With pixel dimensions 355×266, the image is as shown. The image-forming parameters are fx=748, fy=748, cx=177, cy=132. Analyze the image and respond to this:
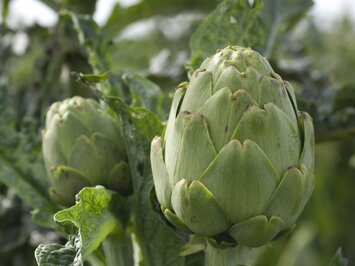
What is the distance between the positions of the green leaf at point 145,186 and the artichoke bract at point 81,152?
21 mm

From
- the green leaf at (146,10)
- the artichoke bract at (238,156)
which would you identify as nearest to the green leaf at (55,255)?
the artichoke bract at (238,156)

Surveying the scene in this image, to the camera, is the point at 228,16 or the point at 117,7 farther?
the point at 117,7

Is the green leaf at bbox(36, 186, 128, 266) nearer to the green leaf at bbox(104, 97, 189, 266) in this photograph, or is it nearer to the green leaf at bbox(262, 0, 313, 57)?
the green leaf at bbox(104, 97, 189, 266)

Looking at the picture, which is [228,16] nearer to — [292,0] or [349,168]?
[292,0]

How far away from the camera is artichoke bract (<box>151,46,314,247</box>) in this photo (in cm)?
71

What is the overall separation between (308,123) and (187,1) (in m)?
0.82

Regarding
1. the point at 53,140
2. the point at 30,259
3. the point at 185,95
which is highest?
the point at 185,95

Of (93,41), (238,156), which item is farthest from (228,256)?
(93,41)

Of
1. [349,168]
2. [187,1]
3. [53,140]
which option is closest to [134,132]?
[53,140]

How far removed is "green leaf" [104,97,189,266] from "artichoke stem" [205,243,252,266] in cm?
10

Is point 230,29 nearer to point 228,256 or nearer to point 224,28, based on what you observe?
point 224,28

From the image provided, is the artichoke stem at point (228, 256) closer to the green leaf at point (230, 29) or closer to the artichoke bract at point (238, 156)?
the artichoke bract at point (238, 156)

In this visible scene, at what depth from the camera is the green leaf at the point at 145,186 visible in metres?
0.89

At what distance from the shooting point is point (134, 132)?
2.95 feet
